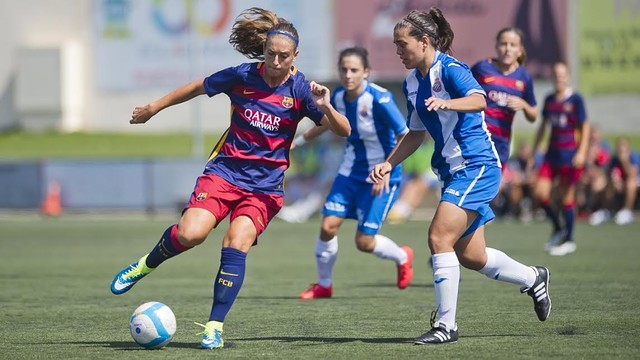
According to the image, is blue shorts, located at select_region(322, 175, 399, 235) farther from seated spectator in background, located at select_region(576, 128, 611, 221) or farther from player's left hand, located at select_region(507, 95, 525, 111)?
seated spectator in background, located at select_region(576, 128, 611, 221)

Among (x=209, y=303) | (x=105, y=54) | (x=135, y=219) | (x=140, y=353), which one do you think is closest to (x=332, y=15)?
(x=105, y=54)

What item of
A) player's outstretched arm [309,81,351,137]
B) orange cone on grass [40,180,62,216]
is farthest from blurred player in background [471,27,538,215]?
orange cone on grass [40,180,62,216]

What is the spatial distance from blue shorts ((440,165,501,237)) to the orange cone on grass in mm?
18769

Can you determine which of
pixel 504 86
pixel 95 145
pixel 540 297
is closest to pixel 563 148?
pixel 504 86

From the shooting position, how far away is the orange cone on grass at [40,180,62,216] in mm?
24531

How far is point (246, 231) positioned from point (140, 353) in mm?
987

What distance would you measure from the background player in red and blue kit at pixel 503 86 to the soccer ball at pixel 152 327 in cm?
490

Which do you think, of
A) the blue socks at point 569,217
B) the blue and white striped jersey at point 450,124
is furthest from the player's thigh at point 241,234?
the blue socks at point 569,217

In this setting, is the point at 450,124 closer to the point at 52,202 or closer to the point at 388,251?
the point at 388,251

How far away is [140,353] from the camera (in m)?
6.45

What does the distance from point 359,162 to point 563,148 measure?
4769mm

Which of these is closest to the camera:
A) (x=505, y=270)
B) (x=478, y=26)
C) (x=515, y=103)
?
(x=505, y=270)

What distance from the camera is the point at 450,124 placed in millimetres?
6953

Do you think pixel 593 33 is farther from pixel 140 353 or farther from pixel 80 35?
pixel 140 353
